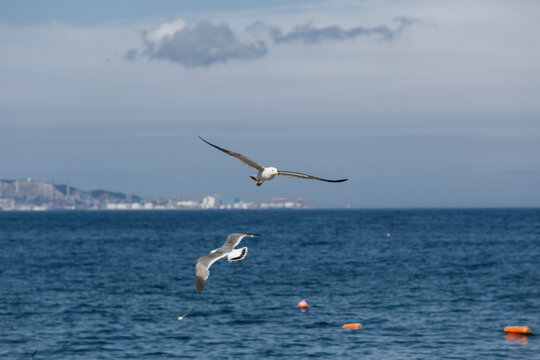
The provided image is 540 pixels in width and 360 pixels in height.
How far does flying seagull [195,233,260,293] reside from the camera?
15023 millimetres

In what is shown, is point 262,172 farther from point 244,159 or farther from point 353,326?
point 353,326

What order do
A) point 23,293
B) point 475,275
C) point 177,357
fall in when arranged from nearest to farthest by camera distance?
point 177,357 → point 23,293 → point 475,275

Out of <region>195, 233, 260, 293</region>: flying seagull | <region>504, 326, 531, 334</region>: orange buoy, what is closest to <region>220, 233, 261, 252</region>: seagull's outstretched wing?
<region>195, 233, 260, 293</region>: flying seagull

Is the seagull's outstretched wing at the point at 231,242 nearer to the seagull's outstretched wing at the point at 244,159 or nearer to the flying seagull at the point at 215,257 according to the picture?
the flying seagull at the point at 215,257

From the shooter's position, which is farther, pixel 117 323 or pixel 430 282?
pixel 430 282

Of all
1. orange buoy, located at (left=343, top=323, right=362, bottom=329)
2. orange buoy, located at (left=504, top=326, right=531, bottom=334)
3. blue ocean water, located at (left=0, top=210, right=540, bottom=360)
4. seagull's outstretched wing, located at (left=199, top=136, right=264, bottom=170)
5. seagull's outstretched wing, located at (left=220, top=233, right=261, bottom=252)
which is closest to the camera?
seagull's outstretched wing, located at (left=199, top=136, right=264, bottom=170)

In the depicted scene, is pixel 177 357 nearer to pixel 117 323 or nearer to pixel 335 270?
pixel 117 323

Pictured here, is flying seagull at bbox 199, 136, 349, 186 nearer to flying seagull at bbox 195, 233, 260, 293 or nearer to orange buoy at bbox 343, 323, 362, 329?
flying seagull at bbox 195, 233, 260, 293

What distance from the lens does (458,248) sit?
5812 inches

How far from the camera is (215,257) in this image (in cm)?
1620

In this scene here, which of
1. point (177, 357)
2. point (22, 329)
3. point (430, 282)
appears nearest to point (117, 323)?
point (22, 329)

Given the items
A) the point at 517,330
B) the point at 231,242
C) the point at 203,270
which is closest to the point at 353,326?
the point at 517,330

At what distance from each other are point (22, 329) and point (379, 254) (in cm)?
8626

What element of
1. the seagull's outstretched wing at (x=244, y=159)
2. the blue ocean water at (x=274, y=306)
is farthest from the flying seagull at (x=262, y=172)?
the blue ocean water at (x=274, y=306)
